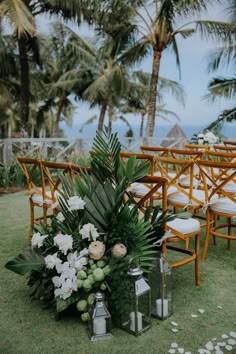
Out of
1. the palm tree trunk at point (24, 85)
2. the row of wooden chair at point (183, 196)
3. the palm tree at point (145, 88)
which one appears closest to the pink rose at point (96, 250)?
the row of wooden chair at point (183, 196)

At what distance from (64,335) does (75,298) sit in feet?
0.66

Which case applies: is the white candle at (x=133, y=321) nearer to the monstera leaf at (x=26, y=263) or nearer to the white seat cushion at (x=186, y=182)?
the monstera leaf at (x=26, y=263)

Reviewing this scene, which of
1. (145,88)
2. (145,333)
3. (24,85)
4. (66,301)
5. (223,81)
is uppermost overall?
(145,88)

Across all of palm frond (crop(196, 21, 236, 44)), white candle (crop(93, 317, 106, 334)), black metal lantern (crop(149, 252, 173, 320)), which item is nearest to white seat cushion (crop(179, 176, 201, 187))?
black metal lantern (crop(149, 252, 173, 320))

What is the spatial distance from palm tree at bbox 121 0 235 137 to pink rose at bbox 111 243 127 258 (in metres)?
7.50

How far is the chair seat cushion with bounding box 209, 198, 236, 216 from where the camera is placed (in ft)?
9.82

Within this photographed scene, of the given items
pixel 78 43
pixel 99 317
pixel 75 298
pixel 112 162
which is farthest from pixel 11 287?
pixel 78 43

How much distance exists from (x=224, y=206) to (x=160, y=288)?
116 cm

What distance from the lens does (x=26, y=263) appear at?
2.27 m

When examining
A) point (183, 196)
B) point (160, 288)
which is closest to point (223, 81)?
point (183, 196)

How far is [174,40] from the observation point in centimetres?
974

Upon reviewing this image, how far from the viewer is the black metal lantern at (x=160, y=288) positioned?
2.17m

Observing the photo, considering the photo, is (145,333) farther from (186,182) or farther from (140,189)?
(186,182)

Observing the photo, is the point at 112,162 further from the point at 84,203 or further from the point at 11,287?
the point at 11,287
